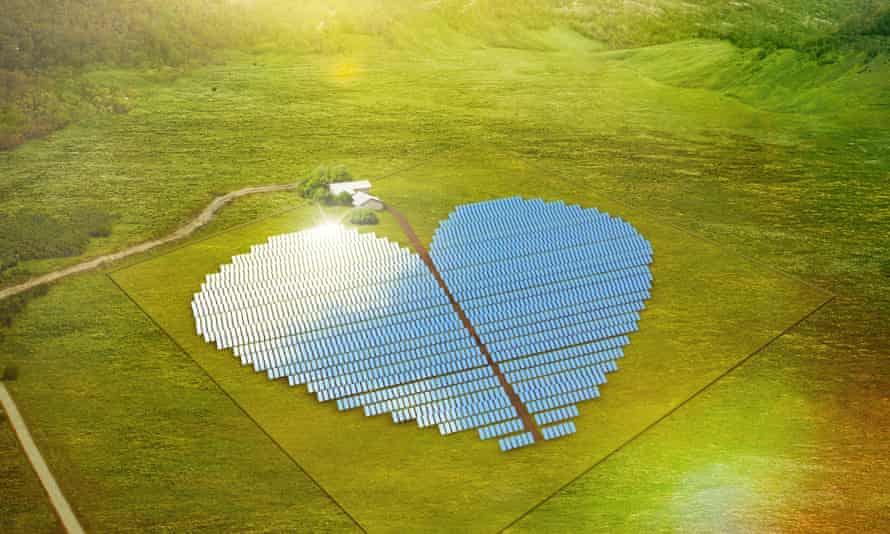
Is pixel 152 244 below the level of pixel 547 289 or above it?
above

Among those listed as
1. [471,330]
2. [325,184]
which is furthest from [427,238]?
[471,330]

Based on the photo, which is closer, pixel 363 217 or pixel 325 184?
pixel 363 217

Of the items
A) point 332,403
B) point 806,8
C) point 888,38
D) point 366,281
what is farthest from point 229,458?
point 806,8

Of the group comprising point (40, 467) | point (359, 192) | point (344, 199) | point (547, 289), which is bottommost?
point (40, 467)

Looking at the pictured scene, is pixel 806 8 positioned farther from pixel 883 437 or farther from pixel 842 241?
pixel 883 437

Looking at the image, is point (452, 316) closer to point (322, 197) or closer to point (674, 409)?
point (674, 409)

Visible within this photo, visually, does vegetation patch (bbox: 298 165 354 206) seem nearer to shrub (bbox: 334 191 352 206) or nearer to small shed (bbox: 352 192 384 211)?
shrub (bbox: 334 191 352 206)

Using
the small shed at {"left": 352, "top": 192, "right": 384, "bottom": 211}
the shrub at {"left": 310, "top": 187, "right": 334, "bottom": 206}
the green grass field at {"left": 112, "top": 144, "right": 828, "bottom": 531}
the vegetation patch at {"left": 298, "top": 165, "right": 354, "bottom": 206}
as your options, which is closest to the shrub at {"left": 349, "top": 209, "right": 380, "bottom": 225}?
the green grass field at {"left": 112, "top": 144, "right": 828, "bottom": 531}

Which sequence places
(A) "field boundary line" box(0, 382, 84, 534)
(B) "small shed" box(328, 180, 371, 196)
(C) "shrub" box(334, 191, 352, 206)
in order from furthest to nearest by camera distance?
(B) "small shed" box(328, 180, 371, 196), (C) "shrub" box(334, 191, 352, 206), (A) "field boundary line" box(0, 382, 84, 534)
